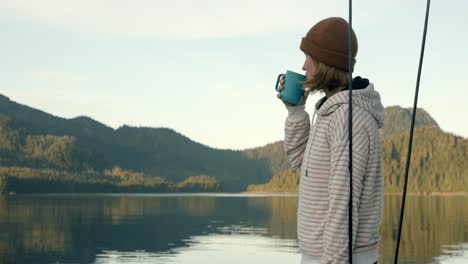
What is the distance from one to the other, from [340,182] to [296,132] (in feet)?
2.39

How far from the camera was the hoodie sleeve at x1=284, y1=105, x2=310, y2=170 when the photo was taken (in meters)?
4.23

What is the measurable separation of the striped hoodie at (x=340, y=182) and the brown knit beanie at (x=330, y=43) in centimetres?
18

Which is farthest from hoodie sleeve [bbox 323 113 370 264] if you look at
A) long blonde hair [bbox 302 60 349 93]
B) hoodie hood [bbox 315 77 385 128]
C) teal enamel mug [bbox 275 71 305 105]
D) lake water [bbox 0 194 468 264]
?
lake water [bbox 0 194 468 264]

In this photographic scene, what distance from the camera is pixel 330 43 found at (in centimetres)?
391

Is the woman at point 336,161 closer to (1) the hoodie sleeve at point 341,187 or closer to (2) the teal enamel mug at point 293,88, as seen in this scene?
(1) the hoodie sleeve at point 341,187

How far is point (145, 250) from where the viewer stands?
62.4m

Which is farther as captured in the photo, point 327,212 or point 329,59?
point 329,59

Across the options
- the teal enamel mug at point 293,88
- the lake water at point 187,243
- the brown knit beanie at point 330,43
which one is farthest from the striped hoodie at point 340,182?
the lake water at point 187,243

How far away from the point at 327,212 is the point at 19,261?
51.5 metres

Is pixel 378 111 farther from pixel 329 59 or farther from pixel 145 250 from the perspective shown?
pixel 145 250

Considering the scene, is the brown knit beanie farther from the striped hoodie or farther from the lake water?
the lake water

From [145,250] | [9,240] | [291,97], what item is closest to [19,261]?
[145,250]

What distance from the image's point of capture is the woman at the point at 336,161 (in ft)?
11.7

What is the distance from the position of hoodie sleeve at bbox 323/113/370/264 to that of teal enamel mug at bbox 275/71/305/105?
538 mm
